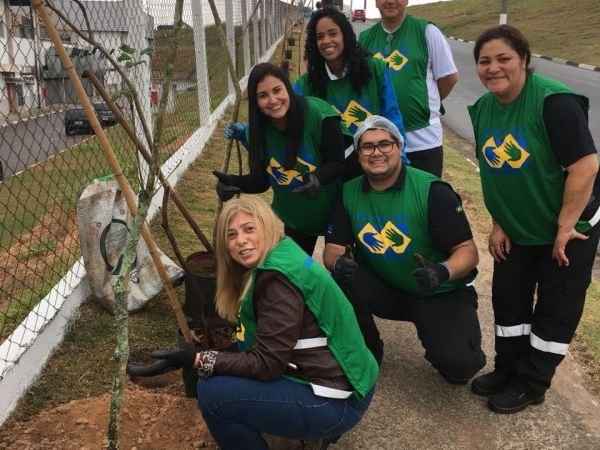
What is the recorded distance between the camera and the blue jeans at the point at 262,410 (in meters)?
2.18

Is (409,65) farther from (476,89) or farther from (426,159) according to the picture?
(476,89)

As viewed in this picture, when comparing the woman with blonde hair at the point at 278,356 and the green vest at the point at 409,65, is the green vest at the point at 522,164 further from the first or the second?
the woman with blonde hair at the point at 278,356

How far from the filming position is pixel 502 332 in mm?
3025

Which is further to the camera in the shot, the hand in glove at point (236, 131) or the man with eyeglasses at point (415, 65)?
the man with eyeglasses at point (415, 65)

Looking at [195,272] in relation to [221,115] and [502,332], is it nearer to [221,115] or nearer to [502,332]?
[502,332]

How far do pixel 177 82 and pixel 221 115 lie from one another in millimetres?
3148

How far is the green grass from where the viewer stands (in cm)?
2641

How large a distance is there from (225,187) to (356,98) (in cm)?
83

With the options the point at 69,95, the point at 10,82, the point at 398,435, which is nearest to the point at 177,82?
the point at 69,95

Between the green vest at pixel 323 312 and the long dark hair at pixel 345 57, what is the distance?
1.26 meters

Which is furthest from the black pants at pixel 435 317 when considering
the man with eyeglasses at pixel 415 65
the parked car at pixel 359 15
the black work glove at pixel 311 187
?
the parked car at pixel 359 15

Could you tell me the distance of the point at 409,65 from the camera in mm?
3422

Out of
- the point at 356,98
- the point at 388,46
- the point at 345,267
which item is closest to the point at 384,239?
the point at 345,267

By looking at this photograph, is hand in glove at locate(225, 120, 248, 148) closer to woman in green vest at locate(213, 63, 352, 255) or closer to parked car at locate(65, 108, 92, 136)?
woman in green vest at locate(213, 63, 352, 255)
